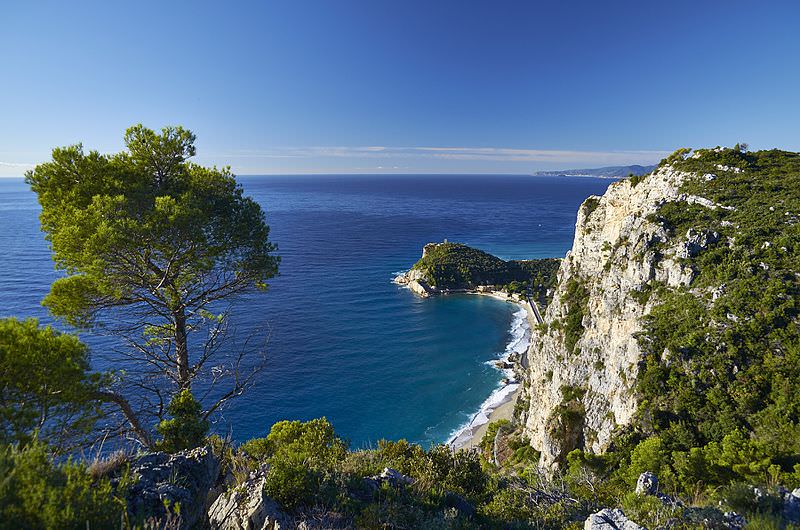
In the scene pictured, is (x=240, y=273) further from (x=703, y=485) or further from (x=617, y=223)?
(x=617, y=223)

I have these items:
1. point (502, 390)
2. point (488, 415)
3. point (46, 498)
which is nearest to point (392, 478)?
point (46, 498)

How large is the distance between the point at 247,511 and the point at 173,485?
5.06ft

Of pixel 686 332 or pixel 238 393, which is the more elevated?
pixel 238 393

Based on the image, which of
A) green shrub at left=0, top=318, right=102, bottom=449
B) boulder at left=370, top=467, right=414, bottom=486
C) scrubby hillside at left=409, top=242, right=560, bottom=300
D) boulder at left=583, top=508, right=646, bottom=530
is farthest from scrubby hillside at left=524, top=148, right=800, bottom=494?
scrubby hillside at left=409, top=242, right=560, bottom=300

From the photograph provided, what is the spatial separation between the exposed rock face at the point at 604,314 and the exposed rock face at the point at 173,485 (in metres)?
21.4

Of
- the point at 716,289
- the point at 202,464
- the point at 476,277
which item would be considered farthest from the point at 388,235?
the point at 202,464

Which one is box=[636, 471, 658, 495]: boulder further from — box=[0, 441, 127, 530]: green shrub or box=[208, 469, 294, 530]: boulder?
box=[0, 441, 127, 530]: green shrub

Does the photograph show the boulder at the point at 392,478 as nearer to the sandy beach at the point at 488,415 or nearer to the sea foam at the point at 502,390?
the sea foam at the point at 502,390

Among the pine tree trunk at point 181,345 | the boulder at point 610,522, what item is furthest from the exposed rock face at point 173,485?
the boulder at point 610,522

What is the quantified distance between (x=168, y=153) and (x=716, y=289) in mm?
29577

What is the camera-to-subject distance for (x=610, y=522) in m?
8.08

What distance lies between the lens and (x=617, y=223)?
34.8m

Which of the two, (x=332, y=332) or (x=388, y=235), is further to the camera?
(x=388, y=235)

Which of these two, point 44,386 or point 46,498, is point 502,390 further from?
point 46,498
